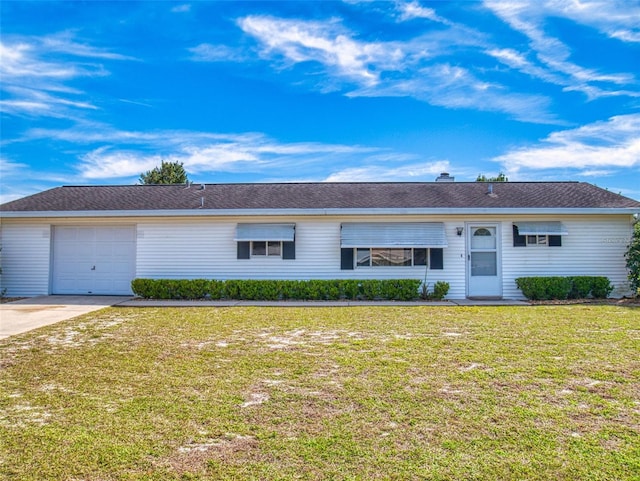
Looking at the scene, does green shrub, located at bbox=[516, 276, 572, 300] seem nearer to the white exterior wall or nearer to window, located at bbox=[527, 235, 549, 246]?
window, located at bbox=[527, 235, 549, 246]

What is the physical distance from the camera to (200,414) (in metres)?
3.65

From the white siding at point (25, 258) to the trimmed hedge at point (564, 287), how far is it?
14646mm

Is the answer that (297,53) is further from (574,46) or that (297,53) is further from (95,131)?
(95,131)

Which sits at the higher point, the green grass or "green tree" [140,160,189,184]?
"green tree" [140,160,189,184]

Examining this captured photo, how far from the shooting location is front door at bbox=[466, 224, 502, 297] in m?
12.1

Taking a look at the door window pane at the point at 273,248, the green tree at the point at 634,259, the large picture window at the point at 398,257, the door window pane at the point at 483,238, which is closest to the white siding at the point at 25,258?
the door window pane at the point at 273,248

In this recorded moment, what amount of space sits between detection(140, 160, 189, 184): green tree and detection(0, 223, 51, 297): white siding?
2242cm

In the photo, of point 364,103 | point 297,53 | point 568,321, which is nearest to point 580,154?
point 364,103

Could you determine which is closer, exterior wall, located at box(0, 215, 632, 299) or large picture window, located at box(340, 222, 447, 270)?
large picture window, located at box(340, 222, 447, 270)

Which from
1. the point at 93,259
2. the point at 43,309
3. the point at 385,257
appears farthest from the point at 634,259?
the point at 93,259

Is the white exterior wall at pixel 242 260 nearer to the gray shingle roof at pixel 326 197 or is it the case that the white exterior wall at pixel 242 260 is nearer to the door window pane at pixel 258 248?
the door window pane at pixel 258 248

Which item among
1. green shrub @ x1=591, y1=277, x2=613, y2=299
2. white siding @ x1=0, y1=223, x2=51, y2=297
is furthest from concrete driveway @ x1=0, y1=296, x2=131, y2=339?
green shrub @ x1=591, y1=277, x2=613, y2=299

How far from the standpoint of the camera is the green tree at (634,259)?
37.6 feet

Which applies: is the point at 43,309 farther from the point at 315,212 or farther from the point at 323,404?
the point at 323,404
